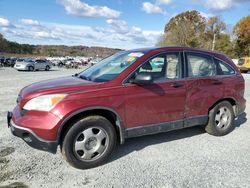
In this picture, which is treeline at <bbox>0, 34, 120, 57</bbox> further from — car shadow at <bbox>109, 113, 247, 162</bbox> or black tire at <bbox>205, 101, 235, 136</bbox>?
black tire at <bbox>205, 101, 235, 136</bbox>

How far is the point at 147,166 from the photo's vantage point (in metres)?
3.88

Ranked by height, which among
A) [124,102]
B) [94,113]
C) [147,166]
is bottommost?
[147,166]

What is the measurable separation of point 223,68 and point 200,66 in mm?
655

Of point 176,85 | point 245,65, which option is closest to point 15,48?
point 245,65

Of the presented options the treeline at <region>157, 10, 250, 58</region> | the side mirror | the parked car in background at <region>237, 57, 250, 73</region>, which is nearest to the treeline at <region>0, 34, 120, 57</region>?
the treeline at <region>157, 10, 250, 58</region>

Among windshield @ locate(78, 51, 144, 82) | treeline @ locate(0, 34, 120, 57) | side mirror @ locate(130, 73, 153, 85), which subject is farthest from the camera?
treeline @ locate(0, 34, 120, 57)

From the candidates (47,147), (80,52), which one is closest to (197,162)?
(47,147)

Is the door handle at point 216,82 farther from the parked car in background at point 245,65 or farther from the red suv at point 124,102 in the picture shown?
the parked car in background at point 245,65

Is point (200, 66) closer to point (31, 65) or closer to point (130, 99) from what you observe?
point (130, 99)

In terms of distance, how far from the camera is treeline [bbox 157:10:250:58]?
5403 cm

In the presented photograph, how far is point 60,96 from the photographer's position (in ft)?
11.7

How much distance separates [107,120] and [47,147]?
0.91m

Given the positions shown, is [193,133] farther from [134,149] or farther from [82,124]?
[82,124]

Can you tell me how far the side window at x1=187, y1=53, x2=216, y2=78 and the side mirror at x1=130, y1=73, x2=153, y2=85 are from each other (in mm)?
1107
